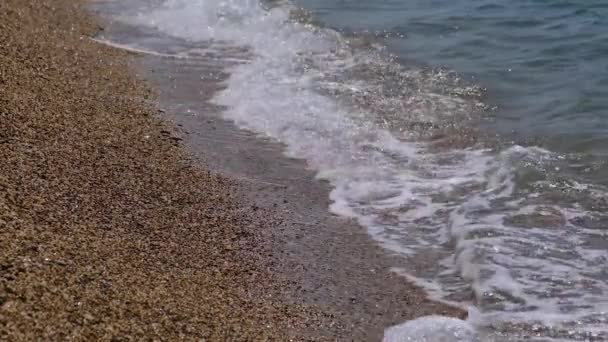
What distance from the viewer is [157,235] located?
465 cm

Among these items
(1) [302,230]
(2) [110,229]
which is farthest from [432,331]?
(2) [110,229]

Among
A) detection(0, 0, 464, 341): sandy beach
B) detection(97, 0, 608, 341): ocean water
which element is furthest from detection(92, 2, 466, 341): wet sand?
detection(97, 0, 608, 341): ocean water

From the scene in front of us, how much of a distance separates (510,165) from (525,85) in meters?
2.25

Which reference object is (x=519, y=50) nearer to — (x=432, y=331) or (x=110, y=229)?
(x=432, y=331)

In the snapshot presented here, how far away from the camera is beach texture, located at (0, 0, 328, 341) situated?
3523 mm

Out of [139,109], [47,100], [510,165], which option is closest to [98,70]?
[139,109]

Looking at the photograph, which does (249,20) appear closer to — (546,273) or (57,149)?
(57,149)

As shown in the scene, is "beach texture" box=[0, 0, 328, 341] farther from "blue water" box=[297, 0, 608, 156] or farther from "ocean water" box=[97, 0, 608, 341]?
"blue water" box=[297, 0, 608, 156]

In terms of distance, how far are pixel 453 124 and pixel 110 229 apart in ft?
11.8

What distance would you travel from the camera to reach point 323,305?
4.39 meters

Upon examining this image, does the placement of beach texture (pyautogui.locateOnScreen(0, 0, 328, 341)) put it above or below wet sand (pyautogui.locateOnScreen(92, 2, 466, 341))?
Result: above

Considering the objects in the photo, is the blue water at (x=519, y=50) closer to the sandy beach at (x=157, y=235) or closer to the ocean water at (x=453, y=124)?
the ocean water at (x=453, y=124)

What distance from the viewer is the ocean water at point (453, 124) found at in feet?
15.7

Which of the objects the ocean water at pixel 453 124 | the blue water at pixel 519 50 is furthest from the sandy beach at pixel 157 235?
the blue water at pixel 519 50
